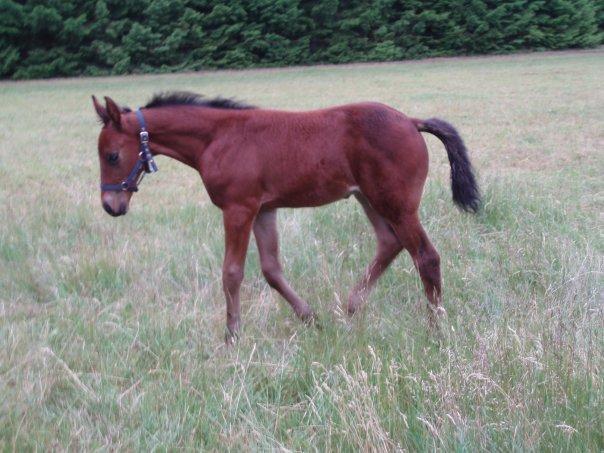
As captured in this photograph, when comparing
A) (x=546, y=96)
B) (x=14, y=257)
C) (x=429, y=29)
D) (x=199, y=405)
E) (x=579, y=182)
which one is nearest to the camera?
(x=199, y=405)

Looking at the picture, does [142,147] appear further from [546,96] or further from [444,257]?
[546,96]

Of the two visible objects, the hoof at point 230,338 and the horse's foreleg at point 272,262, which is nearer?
the hoof at point 230,338

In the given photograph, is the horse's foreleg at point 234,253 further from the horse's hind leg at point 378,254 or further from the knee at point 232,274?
the horse's hind leg at point 378,254

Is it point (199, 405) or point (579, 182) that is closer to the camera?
point (199, 405)

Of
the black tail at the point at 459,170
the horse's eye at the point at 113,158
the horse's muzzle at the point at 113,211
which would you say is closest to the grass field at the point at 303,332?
the black tail at the point at 459,170

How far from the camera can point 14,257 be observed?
5672 mm

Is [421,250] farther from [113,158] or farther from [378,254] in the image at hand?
[113,158]

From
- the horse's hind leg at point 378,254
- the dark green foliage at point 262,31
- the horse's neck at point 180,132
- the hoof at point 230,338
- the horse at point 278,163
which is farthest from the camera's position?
the dark green foliage at point 262,31

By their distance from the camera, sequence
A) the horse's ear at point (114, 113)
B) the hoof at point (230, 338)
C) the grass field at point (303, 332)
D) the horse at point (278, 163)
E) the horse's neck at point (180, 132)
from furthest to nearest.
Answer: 1. the horse's neck at point (180, 132)
2. the horse at point (278, 163)
3. the horse's ear at point (114, 113)
4. the hoof at point (230, 338)
5. the grass field at point (303, 332)

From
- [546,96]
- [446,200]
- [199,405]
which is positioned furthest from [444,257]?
[546,96]

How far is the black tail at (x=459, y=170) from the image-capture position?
4785 millimetres

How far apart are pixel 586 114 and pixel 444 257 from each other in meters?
11.4

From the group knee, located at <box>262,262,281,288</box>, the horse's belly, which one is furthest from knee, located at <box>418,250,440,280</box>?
knee, located at <box>262,262,281,288</box>

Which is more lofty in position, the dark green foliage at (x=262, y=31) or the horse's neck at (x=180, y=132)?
the horse's neck at (x=180, y=132)
